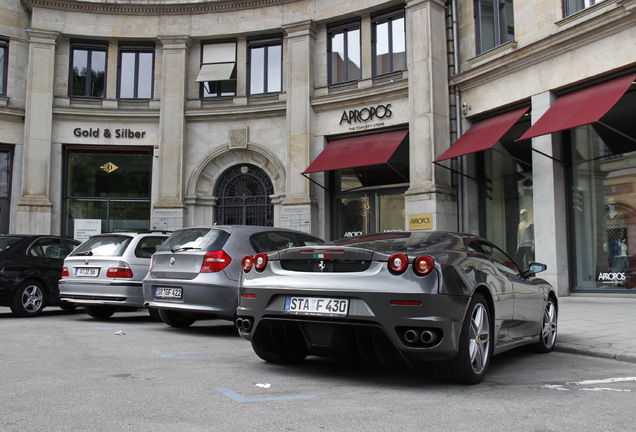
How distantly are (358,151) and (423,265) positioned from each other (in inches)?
543

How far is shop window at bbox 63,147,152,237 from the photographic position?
21438 mm

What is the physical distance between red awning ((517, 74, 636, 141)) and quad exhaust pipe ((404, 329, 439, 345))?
9.02 metres

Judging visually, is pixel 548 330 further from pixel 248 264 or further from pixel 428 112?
pixel 428 112

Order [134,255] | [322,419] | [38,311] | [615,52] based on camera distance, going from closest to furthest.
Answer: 1. [322,419]
2. [134,255]
3. [38,311]
4. [615,52]

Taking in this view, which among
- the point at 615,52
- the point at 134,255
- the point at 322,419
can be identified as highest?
the point at 615,52

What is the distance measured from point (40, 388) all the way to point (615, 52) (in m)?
12.5

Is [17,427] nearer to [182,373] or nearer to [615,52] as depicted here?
[182,373]

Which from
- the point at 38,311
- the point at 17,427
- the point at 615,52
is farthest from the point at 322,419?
the point at 615,52

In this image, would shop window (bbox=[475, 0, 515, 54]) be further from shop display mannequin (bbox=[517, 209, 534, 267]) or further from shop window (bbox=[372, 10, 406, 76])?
shop display mannequin (bbox=[517, 209, 534, 267])

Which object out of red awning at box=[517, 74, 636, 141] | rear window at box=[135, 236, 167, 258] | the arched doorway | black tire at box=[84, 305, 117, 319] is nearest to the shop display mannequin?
red awning at box=[517, 74, 636, 141]

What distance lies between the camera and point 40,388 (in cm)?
467

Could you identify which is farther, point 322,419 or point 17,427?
point 322,419

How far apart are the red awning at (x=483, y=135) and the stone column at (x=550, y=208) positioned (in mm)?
732

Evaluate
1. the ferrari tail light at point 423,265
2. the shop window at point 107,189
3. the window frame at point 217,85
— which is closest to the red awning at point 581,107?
the ferrari tail light at point 423,265
